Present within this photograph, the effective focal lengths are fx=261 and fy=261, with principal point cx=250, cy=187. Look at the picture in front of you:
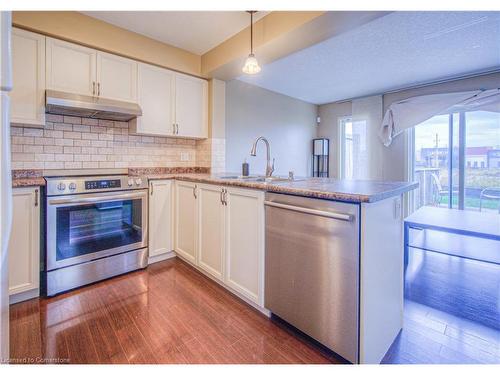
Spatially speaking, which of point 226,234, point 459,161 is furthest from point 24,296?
point 459,161

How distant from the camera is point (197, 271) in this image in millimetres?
2518

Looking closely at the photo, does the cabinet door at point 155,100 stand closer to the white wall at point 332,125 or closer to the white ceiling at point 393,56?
the white ceiling at point 393,56

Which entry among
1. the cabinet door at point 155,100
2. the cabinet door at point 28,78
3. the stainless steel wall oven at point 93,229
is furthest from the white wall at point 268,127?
the cabinet door at point 28,78

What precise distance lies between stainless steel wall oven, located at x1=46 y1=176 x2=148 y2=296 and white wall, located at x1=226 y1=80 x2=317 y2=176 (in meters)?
1.61

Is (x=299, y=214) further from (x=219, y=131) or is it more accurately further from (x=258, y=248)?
(x=219, y=131)

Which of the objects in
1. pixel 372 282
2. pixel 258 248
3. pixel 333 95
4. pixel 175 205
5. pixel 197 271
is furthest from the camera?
pixel 333 95

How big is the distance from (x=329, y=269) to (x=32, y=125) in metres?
2.57

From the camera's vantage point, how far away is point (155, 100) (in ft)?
9.34

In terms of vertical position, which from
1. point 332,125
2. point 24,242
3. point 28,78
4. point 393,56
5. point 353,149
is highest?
point 393,56

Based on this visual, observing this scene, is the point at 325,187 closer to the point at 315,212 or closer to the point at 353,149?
the point at 315,212

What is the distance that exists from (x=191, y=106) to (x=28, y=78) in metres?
1.51
